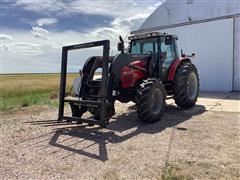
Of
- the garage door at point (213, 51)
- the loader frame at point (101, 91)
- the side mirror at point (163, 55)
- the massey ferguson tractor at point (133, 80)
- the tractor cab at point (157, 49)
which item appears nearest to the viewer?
the loader frame at point (101, 91)

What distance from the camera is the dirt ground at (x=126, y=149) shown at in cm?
434

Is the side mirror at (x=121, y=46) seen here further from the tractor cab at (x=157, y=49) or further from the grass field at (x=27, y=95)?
the grass field at (x=27, y=95)

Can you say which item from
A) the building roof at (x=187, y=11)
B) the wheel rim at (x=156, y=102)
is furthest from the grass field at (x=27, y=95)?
the building roof at (x=187, y=11)

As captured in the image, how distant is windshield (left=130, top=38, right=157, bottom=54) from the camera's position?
341 inches

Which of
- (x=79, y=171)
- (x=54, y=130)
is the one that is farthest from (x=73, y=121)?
(x=79, y=171)

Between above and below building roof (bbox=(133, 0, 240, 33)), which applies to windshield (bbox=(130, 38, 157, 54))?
below

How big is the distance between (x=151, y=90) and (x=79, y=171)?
3.26 metres

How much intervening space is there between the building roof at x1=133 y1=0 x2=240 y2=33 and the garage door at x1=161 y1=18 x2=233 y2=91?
2.27 m

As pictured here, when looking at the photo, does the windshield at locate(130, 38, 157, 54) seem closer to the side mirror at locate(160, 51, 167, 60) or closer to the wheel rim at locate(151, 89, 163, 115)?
the side mirror at locate(160, 51, 167, 60)

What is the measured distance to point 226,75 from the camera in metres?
13.8

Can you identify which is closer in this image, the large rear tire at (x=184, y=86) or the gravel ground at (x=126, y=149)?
the gravel ground at (x=126, y=149)

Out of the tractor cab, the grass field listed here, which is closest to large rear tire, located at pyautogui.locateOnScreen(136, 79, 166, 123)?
the tractor cab

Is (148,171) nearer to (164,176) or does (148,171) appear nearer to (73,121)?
(164,176)

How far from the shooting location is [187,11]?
1870cm
